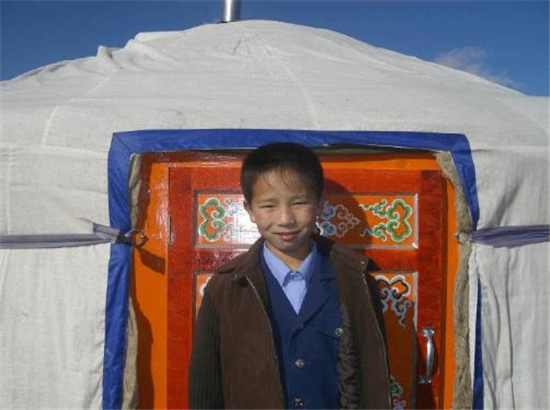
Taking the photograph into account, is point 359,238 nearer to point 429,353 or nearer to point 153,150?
point 429,353

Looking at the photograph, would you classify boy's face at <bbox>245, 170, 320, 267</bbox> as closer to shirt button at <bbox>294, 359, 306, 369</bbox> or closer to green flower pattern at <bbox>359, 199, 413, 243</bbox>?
shirt button at <bbox>294, 359, 306, 369</bbox>

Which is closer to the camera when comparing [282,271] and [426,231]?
[282,271]

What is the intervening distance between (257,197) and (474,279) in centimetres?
87

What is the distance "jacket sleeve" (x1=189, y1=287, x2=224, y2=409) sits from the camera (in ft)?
4.83

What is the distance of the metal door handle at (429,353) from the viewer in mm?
1953

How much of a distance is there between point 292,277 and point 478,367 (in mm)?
829

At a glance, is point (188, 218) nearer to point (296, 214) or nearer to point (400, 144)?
point (296, 214)

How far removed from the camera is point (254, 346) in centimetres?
145

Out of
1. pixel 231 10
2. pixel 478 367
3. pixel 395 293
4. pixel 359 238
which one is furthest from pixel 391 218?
pixel 231 10

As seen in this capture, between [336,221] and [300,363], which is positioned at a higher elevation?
[336,221]

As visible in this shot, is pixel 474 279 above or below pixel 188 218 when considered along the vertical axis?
below

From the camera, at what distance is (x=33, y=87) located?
2.33 m

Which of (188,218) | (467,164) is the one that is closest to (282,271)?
(188,218)

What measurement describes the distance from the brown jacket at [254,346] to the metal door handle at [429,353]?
1.65 feet
